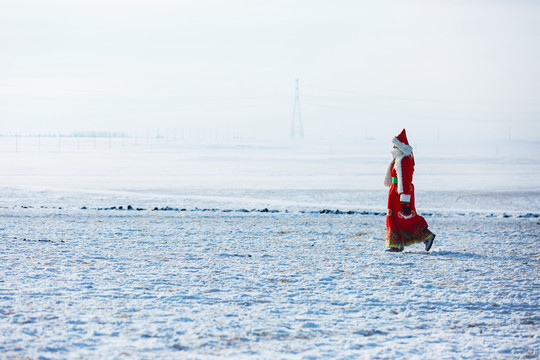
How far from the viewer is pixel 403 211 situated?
33.6 feet

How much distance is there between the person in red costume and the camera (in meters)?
10.2

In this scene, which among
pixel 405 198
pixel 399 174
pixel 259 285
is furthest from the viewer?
pixel 399 174

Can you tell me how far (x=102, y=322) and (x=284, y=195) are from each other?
16379 mm

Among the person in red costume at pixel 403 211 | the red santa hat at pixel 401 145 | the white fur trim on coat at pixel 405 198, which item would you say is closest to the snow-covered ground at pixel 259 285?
the person in red costume at pixel 403 211

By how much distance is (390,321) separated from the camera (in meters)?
6.05

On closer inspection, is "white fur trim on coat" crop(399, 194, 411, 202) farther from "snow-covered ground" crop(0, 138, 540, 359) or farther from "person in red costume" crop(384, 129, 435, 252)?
"snow-covered ground" crop(0, 138, 540, 359)

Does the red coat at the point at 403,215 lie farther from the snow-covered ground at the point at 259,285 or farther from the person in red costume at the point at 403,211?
the snow-covered ground at the point at 259,285

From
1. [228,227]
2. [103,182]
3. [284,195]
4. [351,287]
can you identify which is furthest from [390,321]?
[103,182]

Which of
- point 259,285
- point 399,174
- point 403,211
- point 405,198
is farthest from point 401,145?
point 259,285

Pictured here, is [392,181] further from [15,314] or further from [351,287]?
[15,314]

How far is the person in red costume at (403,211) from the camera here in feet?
33.3

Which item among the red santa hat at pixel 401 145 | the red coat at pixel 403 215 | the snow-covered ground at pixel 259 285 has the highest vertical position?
the red santa hat at pixel 401 145

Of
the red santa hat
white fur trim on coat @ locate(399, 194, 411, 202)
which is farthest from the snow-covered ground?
the red santa hat

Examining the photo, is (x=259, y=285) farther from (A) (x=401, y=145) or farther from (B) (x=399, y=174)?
(A) (x=401, y=145)
